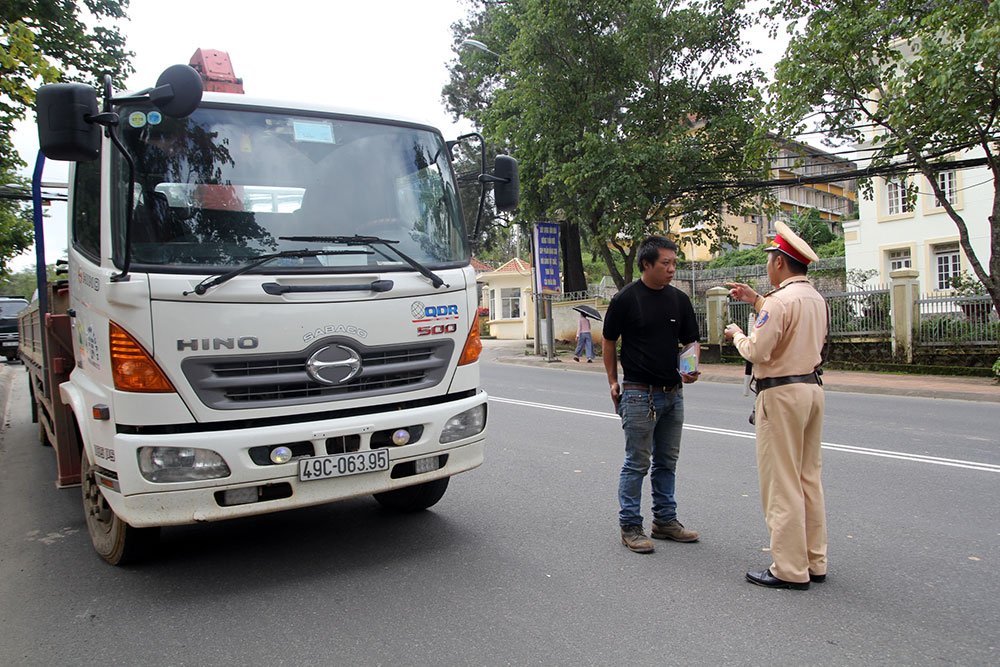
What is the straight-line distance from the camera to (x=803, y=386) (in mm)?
3846

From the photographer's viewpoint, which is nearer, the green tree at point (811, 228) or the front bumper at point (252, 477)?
the front bumper at point (252, 477)

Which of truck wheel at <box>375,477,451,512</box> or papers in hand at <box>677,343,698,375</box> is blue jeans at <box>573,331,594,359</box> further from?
papers in hand at <box>677,343,698,375</box>

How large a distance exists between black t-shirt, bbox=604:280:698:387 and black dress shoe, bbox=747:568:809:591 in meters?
1.17

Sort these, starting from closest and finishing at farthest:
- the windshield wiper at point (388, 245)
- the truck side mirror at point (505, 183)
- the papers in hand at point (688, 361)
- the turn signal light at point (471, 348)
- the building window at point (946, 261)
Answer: the windshield wiper at point (388, 245), the papers in hand at point (688, 361), the turn signal light at point (471, 348), the truck side mirror at point (505, 183), the building window at point (946, 261)

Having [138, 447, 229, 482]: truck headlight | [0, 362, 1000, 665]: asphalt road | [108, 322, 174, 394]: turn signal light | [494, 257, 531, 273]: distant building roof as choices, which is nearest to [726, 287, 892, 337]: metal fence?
[0, 362, 1000, 665]: asphalt road

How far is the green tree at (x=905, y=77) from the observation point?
39.6 feet

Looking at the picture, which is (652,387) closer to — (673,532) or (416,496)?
(673,532)

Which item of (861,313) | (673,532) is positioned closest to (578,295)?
(861,313)

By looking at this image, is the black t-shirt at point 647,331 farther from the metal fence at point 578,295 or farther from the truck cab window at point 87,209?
the metal fence at point 578,295

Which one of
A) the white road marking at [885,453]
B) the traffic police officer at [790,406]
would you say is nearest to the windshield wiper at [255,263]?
the traffic police officer at [790,406]

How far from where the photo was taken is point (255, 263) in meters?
3.95

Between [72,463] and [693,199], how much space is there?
55.8 feet

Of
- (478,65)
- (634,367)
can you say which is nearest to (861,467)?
(634,367)

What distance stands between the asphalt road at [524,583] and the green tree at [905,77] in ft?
26.6
